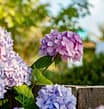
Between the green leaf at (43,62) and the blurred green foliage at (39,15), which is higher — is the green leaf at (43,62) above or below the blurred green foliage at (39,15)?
below

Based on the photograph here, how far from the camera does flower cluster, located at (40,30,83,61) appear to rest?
265 cm

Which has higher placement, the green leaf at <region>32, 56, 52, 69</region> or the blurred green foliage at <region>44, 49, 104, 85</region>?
the blurred green foliage at <region>44, 49, 104, 85</region>

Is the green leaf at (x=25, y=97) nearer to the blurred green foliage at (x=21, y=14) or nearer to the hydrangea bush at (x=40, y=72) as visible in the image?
the hydrangea bush at (x=40, y=72)

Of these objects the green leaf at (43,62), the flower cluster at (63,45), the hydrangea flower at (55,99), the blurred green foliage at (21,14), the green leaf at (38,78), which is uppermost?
the blurred green foliage at (21,14)

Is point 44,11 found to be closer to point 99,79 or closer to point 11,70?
point 99,79

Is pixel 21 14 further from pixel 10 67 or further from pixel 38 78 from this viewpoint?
pixel 10 67

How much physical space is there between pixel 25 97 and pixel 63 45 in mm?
397

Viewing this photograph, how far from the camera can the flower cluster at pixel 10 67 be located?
241 centimetres

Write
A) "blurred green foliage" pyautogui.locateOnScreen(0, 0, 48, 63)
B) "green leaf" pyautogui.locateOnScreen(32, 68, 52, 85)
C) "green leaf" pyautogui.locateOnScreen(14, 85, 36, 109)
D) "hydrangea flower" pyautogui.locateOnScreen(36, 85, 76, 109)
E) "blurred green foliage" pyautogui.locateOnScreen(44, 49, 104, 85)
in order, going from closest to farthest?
1. "hydrangea flower" pyautogui.locateOnScreen(36, 85, 76, 109)
2. "green leaf" pyautogui.locateOnScreen(14, 85, 36, 109)
3. "green leaf" pyautogui.locateOnScreen(32, 68, 52, 85)
4. "blurred green foliage" pyautogui.locateOnScreen(0, 0, 48, 63)
5. "blurred green foliage" pyautogui.locateOnScreen(44, 49, 104, 85)

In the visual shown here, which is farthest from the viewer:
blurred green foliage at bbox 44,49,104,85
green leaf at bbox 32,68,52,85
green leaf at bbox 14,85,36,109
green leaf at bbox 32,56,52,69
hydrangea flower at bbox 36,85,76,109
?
blurred green foliage at bbox 44,49,104,85

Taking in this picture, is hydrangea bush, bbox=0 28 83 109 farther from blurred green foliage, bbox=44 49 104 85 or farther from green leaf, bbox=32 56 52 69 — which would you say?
blurred green foliage, bbox=44 49 104 85

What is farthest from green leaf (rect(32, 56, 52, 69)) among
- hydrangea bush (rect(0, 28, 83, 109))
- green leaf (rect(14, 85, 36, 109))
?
green leaf (rect(14, 85, 36, 109))

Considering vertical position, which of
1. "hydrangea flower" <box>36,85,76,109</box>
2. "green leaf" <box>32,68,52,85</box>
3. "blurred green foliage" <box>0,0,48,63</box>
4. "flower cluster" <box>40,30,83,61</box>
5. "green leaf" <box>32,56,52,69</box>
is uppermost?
Result: "blurred green foliage" <box>0,0,48,63</box>

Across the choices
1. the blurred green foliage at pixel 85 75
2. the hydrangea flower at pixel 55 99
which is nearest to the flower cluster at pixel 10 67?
the hydrangea flower at pixel 55 99
